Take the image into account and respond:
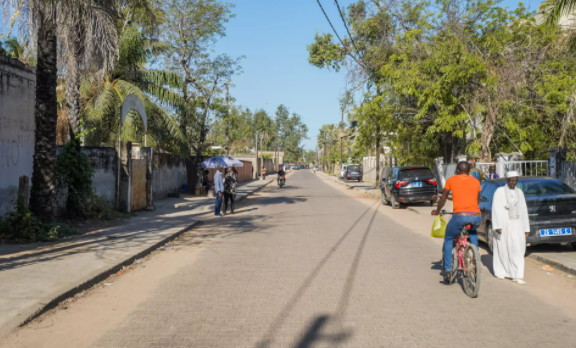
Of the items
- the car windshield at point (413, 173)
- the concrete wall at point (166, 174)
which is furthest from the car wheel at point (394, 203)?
the concrete wall at point (166, 174)

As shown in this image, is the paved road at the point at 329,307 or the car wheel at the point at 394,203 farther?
the car wheel at the point at 394,203

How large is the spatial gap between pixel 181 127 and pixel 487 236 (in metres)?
20.0

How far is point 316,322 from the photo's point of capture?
5496 millimetres

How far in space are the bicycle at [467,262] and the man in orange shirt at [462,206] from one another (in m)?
0.07

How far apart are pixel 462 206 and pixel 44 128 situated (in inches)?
366

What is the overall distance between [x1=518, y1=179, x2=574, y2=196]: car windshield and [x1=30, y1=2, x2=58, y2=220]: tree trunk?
10265 mm

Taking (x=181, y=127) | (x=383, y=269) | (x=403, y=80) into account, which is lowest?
(x=383, y=269)

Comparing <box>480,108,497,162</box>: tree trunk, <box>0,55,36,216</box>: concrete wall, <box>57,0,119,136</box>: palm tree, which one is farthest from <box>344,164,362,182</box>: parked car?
<box>0,55,36,216</box>: concrete wall

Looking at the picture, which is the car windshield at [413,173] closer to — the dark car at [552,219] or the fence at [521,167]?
the fence at [521,167]

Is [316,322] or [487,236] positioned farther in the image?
[487,236]

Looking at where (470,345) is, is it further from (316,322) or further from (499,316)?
(316,322)

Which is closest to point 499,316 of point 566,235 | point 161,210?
point 566,235

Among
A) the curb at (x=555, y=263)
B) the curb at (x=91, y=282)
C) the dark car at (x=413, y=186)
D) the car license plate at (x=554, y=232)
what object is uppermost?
the dark car at (x=413, y=186)

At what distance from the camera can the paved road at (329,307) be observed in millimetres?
4977
